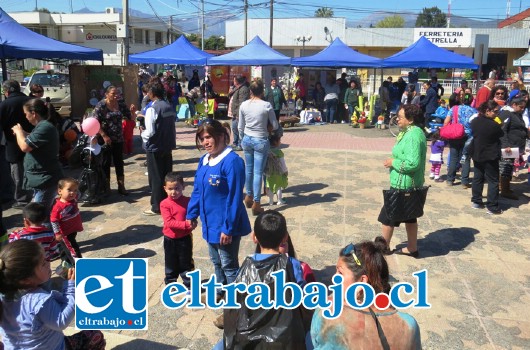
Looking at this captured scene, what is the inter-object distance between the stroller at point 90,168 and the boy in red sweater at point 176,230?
10.5 ft

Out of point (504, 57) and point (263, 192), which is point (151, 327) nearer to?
point (263, 192)

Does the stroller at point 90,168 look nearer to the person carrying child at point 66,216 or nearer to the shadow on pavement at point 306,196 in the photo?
the person carrying child at point 66,216

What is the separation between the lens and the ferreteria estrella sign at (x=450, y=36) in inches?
1634

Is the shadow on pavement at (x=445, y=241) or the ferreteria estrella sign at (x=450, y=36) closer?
the shadow on pavement at (x=445, y=241)

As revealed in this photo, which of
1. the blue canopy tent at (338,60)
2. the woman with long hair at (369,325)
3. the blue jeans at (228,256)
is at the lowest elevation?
the blue jeans at (228,256)

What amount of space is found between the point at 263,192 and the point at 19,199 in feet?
11.9

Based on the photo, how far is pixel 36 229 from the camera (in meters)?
4.30

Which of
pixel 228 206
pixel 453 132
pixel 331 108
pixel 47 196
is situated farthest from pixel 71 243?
pixel 331 108

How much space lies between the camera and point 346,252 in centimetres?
242

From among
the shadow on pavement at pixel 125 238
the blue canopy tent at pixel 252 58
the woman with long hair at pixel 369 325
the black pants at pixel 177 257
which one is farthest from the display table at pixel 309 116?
the woman with long hair at pixel 369 325

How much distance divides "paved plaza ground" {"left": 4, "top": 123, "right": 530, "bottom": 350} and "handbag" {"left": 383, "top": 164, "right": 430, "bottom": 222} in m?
0.54

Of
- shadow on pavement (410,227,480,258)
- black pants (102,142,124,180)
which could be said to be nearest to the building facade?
black pants (102,142,124,180)

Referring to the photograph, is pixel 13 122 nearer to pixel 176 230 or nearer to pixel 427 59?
pixel 176 230

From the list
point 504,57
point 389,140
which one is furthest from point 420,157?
point 504,57
